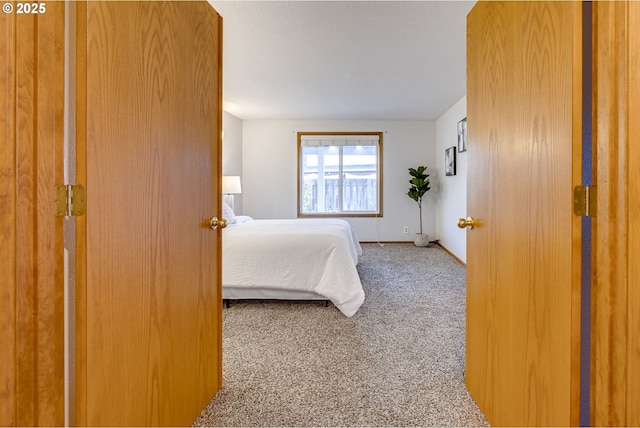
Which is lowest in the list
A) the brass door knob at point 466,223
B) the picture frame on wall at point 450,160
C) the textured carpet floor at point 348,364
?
the textured carpet floor at point 348,364

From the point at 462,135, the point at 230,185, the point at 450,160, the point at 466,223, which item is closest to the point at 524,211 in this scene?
the point at 466,223

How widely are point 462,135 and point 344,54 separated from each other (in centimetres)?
227

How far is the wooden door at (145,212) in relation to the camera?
84cm

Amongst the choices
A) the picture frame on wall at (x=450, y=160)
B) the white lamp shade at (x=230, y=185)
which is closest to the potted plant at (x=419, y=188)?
the picture frame on wall at (x=450, y=160)

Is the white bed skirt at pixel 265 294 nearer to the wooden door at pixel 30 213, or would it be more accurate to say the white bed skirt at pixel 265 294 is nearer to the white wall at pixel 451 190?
the wooden door at pixel 30 213

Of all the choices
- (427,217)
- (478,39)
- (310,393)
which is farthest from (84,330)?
(427,217)

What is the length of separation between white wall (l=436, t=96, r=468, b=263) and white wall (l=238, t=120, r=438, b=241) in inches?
12.2

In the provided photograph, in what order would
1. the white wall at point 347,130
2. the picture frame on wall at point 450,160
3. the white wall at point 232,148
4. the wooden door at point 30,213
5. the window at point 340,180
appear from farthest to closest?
the window at point 340,180
the white wall at point 347,130
the white wall at point 232,148
the picture frame on wall at point 450,160
the wooden door at point 30,213

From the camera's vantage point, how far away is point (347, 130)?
593 centimetres

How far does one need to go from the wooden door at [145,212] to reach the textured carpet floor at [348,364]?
29cm

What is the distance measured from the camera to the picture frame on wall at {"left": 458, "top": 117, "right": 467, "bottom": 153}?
4371 millimetres

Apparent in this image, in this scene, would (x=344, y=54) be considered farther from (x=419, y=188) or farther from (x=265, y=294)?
(x=419, y=188)

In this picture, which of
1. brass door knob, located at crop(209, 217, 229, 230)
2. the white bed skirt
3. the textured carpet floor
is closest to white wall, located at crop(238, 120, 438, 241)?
the textured carpet floor

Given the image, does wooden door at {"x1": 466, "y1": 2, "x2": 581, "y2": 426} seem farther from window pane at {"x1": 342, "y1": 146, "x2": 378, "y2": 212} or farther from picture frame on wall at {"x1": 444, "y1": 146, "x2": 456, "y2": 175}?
window pane at {"x1": 342, "y1": 146, "x2": 378, "y2": 212}
